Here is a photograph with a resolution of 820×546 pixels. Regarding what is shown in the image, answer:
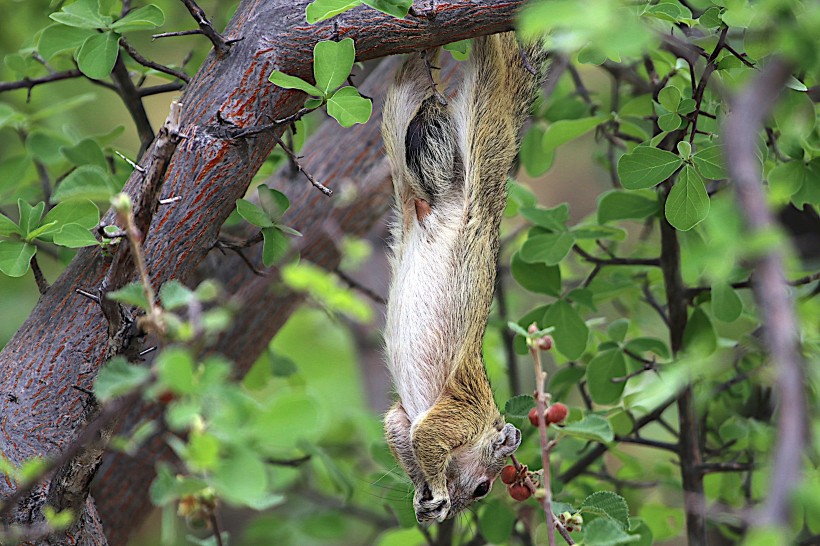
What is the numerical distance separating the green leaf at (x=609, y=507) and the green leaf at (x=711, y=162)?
1.67ft

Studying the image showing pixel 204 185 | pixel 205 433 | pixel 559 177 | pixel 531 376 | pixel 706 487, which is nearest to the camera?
pixel 205 433

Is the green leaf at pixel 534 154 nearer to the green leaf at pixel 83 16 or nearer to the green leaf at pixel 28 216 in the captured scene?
the green leaf at pixel 83 16

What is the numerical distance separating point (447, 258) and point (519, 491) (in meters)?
0.44

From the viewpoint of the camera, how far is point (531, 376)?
3262 millimetres

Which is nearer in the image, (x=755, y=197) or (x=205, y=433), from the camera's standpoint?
(x=755, y=197)

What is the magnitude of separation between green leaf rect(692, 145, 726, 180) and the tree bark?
1.21 ft

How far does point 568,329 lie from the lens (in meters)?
1.77

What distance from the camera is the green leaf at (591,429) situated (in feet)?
4.37

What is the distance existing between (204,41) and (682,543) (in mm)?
2995

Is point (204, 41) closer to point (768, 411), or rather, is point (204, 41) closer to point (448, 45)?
point (448, 45)

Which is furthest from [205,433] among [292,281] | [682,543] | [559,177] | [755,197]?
[559,177]

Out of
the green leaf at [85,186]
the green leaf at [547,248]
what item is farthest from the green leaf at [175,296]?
the green leaf at [547,248]

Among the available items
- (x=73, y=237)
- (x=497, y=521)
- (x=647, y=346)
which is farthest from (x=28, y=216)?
(x=647, y=346)

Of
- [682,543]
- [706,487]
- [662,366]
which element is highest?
[662,366]
